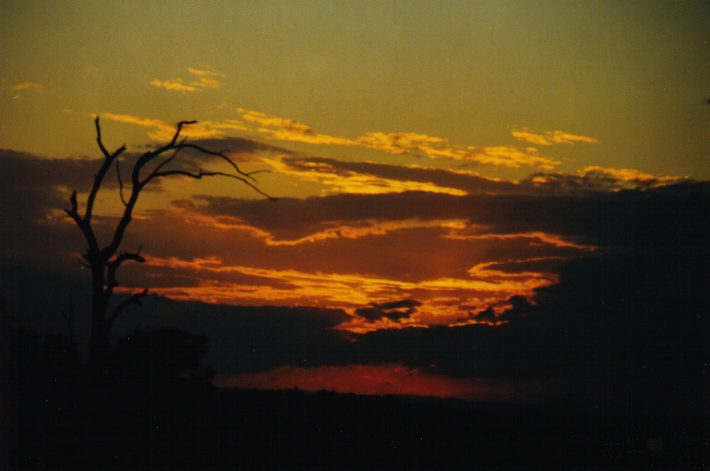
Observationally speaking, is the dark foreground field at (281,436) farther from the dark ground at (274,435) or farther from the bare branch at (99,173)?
the bare branch at (99,173)

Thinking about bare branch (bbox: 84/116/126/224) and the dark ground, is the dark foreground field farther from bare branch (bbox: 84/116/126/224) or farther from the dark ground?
bare branch (bbox: 84/116/126/224)

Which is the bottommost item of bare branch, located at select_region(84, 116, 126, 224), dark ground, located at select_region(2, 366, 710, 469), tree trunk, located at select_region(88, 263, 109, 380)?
dark ground, located at select_region(2, 366, 710, 469)

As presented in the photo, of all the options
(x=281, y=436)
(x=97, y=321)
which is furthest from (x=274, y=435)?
(x=97, y=321)

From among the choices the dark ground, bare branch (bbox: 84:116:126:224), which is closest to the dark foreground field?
the dark ground

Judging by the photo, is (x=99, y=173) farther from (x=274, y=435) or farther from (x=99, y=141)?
(x=274, y=435)

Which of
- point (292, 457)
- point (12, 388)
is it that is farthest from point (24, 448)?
point (292, 457)

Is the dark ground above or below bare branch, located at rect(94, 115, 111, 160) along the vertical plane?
below

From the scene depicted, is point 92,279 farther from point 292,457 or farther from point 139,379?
point 292,457

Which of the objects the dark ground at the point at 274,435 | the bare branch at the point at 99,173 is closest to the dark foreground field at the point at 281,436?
the dark ground at the point at 274,435

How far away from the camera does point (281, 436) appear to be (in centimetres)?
2020

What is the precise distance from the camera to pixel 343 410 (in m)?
23.8

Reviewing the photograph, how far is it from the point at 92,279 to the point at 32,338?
6556 millimetres

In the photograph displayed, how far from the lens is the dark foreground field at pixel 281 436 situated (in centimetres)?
1859

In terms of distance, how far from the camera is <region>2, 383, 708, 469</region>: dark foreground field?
61.0 feet
